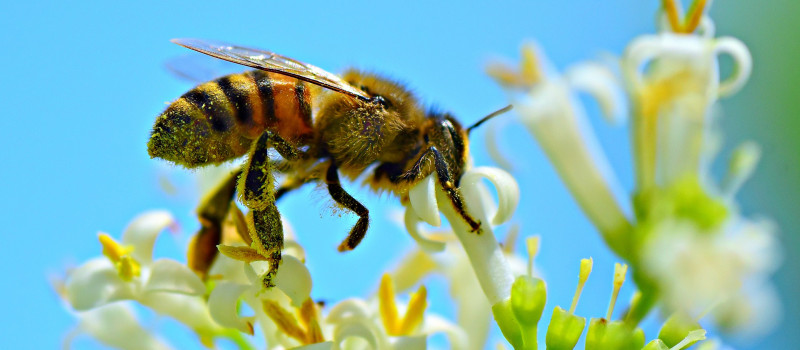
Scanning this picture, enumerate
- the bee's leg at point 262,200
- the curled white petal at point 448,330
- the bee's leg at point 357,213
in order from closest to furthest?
the bee's leg at point 262,200 < the bee's leg at point 357,213 < the curled white petal at point 448,330

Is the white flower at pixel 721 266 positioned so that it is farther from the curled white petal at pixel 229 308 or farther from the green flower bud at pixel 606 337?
the curled white petal at pixel 229 308

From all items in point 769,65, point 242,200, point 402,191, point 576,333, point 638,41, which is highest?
point 769,65

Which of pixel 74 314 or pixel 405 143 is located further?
pixel 74 314

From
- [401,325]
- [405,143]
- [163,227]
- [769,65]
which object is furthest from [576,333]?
[769,65]

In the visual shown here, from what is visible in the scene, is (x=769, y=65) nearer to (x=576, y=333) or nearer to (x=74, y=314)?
(x=576, y=333)

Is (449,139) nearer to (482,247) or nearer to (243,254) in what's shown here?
(482,247)

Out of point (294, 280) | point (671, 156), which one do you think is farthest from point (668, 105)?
point (294, 280)

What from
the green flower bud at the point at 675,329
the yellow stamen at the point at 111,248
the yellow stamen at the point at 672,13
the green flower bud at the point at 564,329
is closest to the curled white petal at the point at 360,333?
the green flower bud at the point at 564,329
